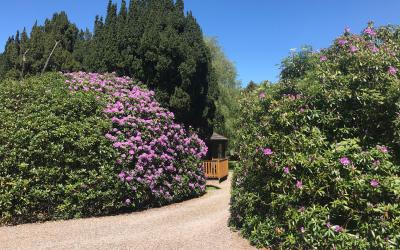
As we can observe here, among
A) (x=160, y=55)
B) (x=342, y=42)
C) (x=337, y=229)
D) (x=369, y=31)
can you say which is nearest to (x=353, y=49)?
(x=342, y=42)

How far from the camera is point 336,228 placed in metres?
4.93

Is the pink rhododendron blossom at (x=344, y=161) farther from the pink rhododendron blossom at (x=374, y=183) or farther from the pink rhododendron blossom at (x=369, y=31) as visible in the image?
the pink rhododendron blossom at (x=369, y=31)

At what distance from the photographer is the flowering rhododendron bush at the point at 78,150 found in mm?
8227

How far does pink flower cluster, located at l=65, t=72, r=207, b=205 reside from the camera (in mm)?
9241

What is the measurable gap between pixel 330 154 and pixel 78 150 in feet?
18.0

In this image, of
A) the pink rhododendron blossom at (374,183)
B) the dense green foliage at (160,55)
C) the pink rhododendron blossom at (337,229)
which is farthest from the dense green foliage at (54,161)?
the pink rhododendron blossom at (374,183)

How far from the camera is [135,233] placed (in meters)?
7.18

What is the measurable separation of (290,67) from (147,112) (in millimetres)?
4415

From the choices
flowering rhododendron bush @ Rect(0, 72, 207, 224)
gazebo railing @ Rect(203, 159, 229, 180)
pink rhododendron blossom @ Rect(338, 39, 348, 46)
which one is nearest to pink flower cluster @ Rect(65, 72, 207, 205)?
flowering rhododendron bush @ Rect(0, 72, 207, 224)

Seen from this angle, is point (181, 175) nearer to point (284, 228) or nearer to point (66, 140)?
point (66, 140)

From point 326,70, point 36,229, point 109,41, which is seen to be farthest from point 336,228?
point 109,41

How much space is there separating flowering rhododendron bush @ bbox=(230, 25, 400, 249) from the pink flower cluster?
3.28 meters

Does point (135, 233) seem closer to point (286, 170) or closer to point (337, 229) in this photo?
point (286, 170)

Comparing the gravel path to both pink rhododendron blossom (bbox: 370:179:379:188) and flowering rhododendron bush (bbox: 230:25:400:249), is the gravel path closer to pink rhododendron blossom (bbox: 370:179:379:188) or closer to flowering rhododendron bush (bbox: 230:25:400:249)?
flowering rhododendron bush (bbox: 230:25:400:249)
